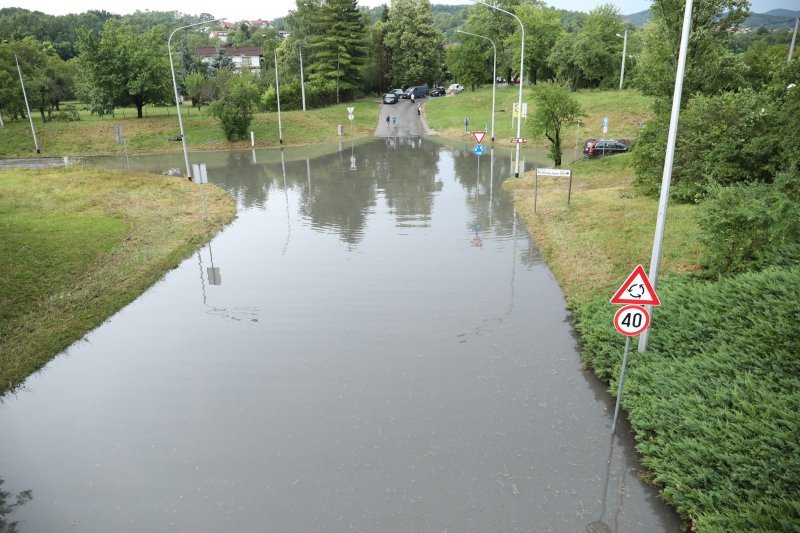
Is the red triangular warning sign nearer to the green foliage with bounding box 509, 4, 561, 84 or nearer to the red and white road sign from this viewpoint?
the red and white road sign

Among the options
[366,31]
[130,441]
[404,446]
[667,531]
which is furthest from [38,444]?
[366,31]

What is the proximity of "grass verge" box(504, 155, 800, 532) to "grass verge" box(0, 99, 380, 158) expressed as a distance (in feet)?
130

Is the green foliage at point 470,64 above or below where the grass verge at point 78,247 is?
above

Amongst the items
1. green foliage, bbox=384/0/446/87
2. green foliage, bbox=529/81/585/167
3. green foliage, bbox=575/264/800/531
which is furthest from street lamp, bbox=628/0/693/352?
green foliage, bbox=384/0/446/87

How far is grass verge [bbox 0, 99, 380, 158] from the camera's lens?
4453 cm

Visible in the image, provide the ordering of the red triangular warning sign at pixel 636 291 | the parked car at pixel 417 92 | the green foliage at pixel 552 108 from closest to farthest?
the red triangular warning sign at pixel 636 291, the green foliage at pixel 552 108, the parked car at pixel 417 92

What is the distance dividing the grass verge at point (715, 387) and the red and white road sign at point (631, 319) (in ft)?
3.91

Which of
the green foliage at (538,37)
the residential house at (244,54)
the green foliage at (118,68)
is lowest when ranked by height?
the green foliage at (118,68)

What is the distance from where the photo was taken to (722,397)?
7.29 metres

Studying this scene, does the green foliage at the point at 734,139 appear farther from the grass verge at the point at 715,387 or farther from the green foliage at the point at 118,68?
the green foliage at the point at 118,68

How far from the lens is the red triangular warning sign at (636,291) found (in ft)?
24.9

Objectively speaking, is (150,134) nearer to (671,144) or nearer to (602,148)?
(602,148)

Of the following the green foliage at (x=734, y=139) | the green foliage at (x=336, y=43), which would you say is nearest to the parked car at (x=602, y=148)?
the green foliage at (x=734, y=139)

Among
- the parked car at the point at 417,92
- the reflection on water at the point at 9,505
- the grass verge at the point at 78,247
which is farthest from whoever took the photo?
the parked car at the point at 417,92
